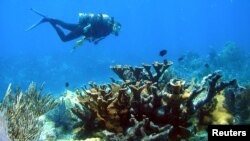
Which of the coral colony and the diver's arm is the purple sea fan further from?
the diver's arm

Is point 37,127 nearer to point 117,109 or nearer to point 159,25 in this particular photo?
point 117,109

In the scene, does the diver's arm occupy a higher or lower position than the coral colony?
higher

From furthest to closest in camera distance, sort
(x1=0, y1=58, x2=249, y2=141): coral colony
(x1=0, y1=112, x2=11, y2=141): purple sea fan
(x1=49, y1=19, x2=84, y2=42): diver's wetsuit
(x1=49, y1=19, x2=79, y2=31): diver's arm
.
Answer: (x1=49, y1=19, x2=79, y2=31): diver's arm, (x1=49, y1=19, x2=84, y2=42): diver's wetsuit, (x1=0, y1=58, x2=249, y2=141): coral colony, (x1=0, y1=112, x2=11, y2=141): purple sea fan

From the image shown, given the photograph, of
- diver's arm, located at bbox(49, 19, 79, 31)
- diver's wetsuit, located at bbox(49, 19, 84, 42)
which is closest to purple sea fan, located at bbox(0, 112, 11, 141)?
diver's wetsuit, located at bbox(49, 19, 84, 42)

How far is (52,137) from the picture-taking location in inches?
253

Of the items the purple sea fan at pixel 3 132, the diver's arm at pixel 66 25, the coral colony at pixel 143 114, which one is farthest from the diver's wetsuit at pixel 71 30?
the purple sea fan at pixel 3 132

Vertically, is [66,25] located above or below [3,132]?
above

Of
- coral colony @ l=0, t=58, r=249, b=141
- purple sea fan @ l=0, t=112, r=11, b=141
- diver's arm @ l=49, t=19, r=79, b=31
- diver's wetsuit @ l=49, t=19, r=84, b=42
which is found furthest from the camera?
diver's arm @ l=49, t=19, r=79, b=31

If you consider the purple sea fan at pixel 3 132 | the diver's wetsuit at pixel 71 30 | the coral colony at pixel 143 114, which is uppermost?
the diver's wetsuit at pixel 71 30

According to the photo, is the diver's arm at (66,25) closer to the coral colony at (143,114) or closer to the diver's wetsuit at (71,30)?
the diver's wetsuit at (71,30)

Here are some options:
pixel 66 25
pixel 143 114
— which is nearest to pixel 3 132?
pixel 143 114

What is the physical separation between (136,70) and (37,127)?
2668 mm

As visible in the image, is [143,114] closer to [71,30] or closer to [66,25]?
[71,30]

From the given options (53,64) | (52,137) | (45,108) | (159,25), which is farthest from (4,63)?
(159,25)
